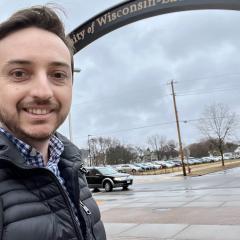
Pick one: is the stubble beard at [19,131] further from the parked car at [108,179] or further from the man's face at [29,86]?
the parked car at [108,179]

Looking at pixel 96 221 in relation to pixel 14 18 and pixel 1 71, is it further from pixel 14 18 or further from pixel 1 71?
pixel 14 18

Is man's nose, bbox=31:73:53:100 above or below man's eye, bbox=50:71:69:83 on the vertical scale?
below

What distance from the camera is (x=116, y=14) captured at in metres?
7.75

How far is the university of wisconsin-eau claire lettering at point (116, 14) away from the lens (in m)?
7.53

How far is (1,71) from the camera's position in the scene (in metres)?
1.49

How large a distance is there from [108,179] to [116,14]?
1856 cm

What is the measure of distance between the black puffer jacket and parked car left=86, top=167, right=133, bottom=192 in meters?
23.9

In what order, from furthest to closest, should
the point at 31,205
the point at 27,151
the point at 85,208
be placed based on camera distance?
the point at 85,208, the point at 27,151, the point at 31,205

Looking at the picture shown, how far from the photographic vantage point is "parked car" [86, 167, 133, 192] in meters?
25.3

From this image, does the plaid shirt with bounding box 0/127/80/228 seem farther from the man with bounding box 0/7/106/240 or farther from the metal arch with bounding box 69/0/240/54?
the metal arch with bounding box 69/0/240/54

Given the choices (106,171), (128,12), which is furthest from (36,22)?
(106,171)

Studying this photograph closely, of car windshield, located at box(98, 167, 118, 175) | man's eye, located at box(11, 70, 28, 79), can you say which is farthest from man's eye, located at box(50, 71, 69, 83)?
car windshield, located at box(98, 167, 118, 175)

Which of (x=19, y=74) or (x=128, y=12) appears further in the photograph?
(x=128, y=12)

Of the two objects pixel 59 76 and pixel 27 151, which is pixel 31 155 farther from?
pixel 59 76
